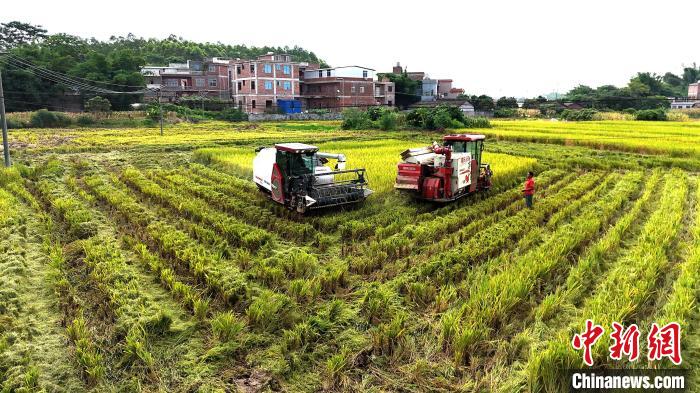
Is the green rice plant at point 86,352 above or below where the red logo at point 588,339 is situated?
below

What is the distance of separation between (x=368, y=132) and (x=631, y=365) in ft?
99.2

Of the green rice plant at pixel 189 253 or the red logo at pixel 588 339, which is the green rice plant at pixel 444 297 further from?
the green rice plant at pixel 189 253

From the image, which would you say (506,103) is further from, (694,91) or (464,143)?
(464,143)

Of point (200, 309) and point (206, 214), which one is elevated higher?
point (206, 214)

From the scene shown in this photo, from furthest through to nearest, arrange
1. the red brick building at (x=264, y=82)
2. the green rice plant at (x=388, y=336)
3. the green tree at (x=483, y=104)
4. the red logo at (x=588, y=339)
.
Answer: the green tree at (x=483, y=104) → the red brick building at (x=264, y=82) → the green rice plant at (x=388, y=336) → the red logo at (x=588, y=339)

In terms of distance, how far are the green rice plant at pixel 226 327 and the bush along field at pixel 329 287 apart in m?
0.03

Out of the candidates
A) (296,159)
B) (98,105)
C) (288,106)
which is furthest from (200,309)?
(288,106)

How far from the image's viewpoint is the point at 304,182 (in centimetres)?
1094

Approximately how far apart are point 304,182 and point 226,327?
226 inches

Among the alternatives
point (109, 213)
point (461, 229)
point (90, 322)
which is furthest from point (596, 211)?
point (109, 213)

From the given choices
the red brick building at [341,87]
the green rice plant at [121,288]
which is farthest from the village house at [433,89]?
the green rice plant at [121,288]

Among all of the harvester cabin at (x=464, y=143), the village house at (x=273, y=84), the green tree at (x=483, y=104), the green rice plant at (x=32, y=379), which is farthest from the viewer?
the green tree at (x=483, y=104)

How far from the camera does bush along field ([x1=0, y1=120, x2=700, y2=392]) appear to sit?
5.00 m

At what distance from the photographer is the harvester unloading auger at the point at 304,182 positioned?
1088cm
